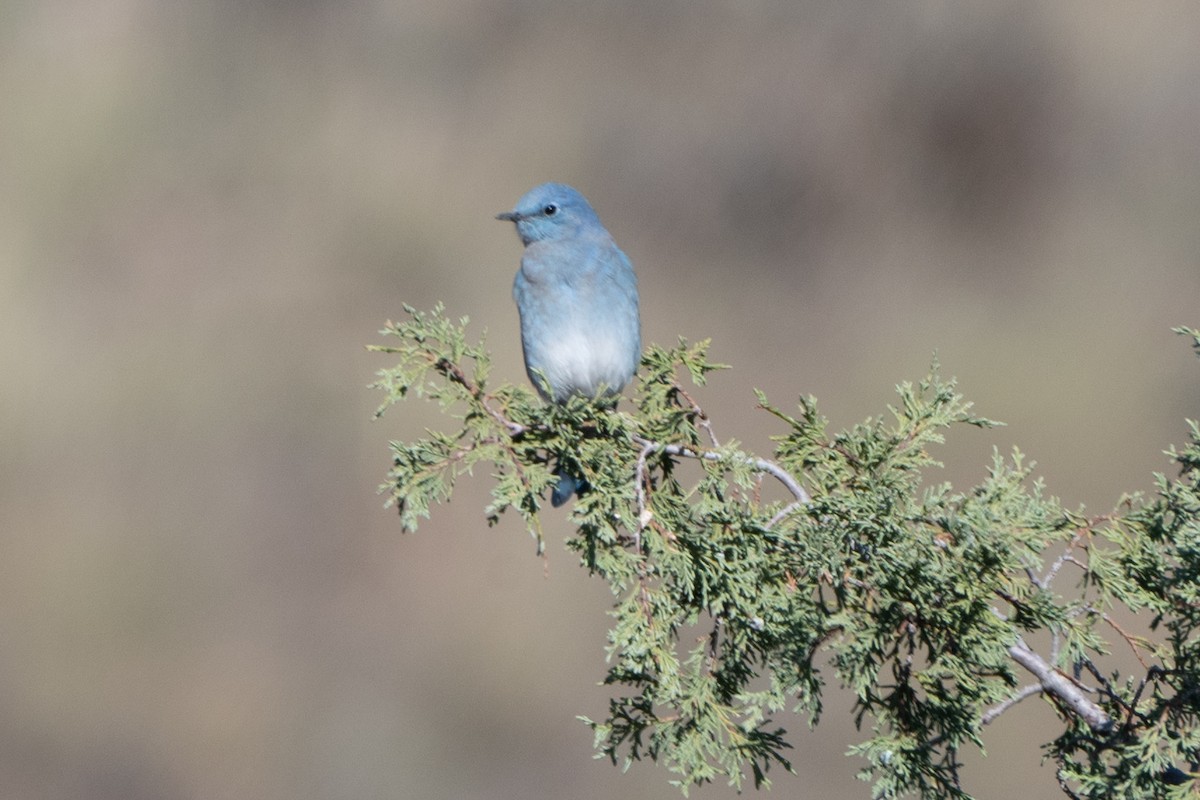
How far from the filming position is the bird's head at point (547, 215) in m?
5.12

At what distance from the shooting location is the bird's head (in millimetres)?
5125

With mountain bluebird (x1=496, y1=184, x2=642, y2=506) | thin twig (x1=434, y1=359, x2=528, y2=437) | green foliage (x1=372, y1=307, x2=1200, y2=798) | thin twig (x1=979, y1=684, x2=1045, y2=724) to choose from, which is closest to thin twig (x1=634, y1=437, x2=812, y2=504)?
green foliage (x1=372, y1=307, x2=1200, y2=798)

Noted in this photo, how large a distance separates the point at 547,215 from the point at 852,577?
9.27 feet

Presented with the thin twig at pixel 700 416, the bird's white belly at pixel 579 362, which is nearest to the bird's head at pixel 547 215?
the bird's white belly at pixel 579 362

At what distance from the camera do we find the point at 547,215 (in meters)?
5.13

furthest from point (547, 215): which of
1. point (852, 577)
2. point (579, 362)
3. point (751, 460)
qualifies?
point (852, 577)

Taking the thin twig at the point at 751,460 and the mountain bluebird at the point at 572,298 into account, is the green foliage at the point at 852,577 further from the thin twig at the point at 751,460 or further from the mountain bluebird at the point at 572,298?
the mountain bluebird at the point at 572,298

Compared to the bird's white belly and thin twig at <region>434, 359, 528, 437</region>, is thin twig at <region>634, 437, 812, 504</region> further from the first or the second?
the bird's white belly

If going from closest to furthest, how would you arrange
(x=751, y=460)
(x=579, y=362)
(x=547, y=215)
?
(x=751, y=460), (x=579, y=362), (x=547, y=215)

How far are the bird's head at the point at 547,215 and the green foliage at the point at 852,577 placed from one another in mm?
2247

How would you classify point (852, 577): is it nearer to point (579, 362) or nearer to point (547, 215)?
point (579, 362)

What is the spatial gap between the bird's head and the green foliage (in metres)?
2.25

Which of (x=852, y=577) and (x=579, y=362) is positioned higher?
(x=579, y=362)

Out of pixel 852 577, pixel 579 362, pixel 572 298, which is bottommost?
pixel 852 577
